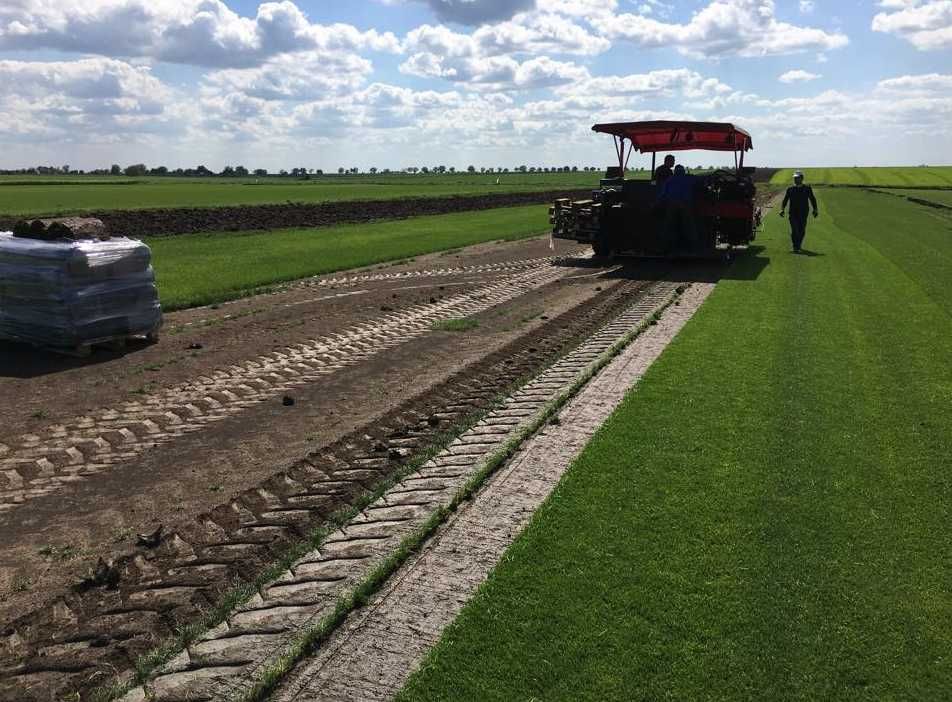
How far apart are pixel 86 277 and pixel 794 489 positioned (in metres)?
8.49

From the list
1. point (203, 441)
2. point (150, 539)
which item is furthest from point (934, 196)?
point (150, 539)

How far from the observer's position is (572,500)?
5.05m

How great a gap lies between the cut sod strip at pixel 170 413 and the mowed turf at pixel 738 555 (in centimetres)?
356

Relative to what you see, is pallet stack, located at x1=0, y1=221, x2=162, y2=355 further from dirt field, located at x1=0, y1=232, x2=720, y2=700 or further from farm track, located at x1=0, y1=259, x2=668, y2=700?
farm track, located at x1=0, y1=259, x2=668, y2=700

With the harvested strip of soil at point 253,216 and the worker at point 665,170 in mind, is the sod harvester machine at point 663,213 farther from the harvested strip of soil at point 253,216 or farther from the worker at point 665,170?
the harvested strip of soil at point 253,216

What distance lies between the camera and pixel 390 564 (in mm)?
4262

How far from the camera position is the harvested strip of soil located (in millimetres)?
29609

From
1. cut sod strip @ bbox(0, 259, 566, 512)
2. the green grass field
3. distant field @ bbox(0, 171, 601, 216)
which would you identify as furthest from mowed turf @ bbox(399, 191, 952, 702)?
the green grass field

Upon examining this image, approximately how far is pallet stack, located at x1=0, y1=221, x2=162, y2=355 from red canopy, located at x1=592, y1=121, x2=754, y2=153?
12.2m

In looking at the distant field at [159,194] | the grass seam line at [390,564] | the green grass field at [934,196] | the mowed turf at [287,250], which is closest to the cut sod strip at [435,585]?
the grass seam line at [390,564]

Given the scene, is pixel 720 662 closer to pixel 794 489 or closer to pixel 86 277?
pixel 794 489

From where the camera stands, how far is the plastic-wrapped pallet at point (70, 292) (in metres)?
9.36

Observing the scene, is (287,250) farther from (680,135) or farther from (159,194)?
A: (159,194)

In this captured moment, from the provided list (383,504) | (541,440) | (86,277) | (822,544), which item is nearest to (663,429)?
(541,440)
